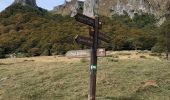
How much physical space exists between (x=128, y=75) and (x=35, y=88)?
6.61m

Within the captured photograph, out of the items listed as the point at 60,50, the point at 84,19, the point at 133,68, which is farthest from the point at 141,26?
the point at 84,19

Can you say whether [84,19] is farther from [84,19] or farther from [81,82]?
[81,82]

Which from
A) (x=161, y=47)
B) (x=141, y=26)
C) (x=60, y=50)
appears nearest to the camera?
(x=161, y=47)

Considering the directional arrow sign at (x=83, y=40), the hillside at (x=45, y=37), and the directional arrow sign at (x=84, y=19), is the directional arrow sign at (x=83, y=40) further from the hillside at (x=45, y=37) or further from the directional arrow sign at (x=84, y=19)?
the hillside at (x=45, y=37)

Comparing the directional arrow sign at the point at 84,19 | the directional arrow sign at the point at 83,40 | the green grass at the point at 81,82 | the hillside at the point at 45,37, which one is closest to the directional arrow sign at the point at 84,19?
the directional arrow sign at the point at 84,19

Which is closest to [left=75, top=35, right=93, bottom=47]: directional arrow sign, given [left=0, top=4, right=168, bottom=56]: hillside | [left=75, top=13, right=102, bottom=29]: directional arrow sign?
[left=75, top=13, right=102, bottom=29]: directional arrow sign

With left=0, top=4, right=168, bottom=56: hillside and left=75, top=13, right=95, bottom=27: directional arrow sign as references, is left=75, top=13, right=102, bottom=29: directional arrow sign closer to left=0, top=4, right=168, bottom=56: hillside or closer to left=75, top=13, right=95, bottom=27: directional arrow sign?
left=75, top=13, right=95, bottom=27: directional arrow sign

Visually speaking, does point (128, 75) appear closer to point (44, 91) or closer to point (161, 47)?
point (44, 91)

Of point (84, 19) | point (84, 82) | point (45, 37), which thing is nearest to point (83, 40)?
point (84, 19)

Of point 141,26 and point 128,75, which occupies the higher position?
point 141,26

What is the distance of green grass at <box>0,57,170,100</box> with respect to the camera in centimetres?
2584

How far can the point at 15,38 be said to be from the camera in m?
134

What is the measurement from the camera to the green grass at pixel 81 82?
84.8 ft

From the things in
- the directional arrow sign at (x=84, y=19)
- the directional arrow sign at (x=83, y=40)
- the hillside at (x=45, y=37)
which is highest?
the hillside at (x=45, y=37)
